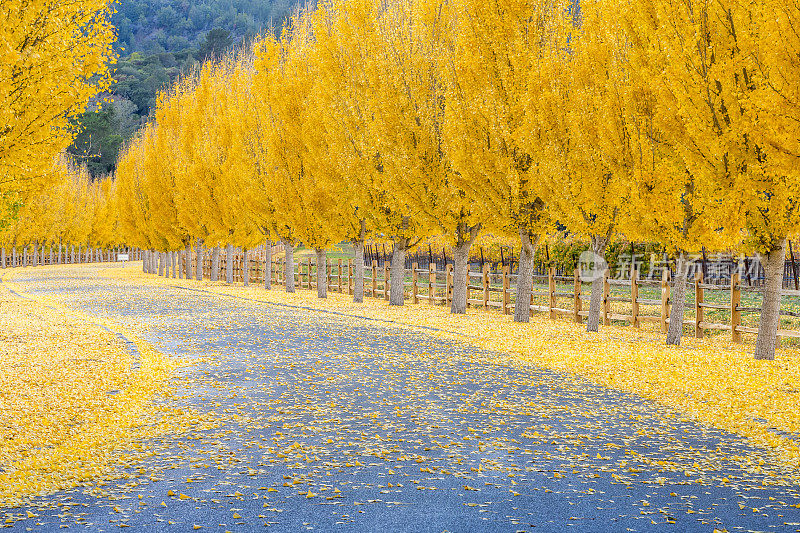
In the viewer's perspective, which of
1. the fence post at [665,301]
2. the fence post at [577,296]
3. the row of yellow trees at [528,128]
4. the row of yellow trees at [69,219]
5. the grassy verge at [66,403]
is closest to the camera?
the grassy verge at [66,403]

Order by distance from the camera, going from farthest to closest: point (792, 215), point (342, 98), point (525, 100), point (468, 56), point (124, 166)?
point (124, 166) → point (342, 98) → point (468, 56) → point (525, 100) → point (792, 215)

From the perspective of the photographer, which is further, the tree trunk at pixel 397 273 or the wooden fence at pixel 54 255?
the wooden fence at pixel 54 255

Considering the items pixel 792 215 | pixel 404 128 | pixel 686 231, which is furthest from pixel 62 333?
pixel 792 215

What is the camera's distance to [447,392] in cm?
1030

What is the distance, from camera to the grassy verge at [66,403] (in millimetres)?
6602

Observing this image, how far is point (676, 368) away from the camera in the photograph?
1250cm

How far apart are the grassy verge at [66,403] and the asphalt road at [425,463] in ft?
1.41

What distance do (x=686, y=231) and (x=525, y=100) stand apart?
525cm

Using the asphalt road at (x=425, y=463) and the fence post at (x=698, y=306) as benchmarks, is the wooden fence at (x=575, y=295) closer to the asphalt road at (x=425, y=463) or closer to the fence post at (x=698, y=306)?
the fence post at (x=698, y=306)

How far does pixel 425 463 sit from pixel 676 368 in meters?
7.31

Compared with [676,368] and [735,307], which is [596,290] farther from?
[676,368]

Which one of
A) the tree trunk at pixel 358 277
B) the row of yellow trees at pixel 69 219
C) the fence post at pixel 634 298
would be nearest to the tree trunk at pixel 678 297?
the fence post at pixel 634 298

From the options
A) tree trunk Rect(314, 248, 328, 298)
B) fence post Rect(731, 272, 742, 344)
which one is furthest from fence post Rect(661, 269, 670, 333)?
tree trunk Rect(314, 248, 328, 298)

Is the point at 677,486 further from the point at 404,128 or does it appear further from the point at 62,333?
the point at 404,128
